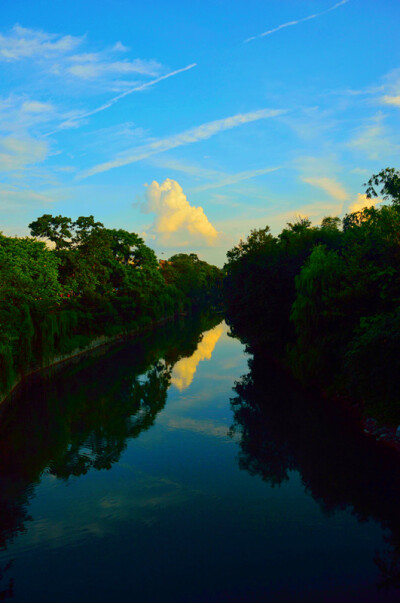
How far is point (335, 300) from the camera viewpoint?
24266 mm

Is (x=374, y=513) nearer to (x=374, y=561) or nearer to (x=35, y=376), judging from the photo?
(x=374, y=561)

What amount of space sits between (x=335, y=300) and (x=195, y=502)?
543 inches

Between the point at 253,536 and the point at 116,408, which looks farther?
the point at 116,408

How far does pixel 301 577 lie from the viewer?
10.9 m

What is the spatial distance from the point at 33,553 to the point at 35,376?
24188 millimetres

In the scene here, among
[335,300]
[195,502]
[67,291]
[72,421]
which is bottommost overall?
[195,502]

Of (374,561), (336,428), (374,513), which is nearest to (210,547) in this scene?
(374,561)

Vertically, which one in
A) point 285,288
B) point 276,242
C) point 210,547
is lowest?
point 210,547

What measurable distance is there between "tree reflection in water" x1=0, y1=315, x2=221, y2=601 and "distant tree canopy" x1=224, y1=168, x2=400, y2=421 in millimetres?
9345

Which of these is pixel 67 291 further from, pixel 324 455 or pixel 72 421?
pixel 324 455

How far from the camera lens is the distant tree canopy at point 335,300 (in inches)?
750

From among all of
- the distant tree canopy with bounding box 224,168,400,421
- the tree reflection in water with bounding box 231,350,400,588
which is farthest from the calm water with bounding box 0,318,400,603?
the distant tree canopy with bounding box 224,168,400,421

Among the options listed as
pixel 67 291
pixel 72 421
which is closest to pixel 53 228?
pixel 67 291

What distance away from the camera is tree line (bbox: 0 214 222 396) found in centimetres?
3064
